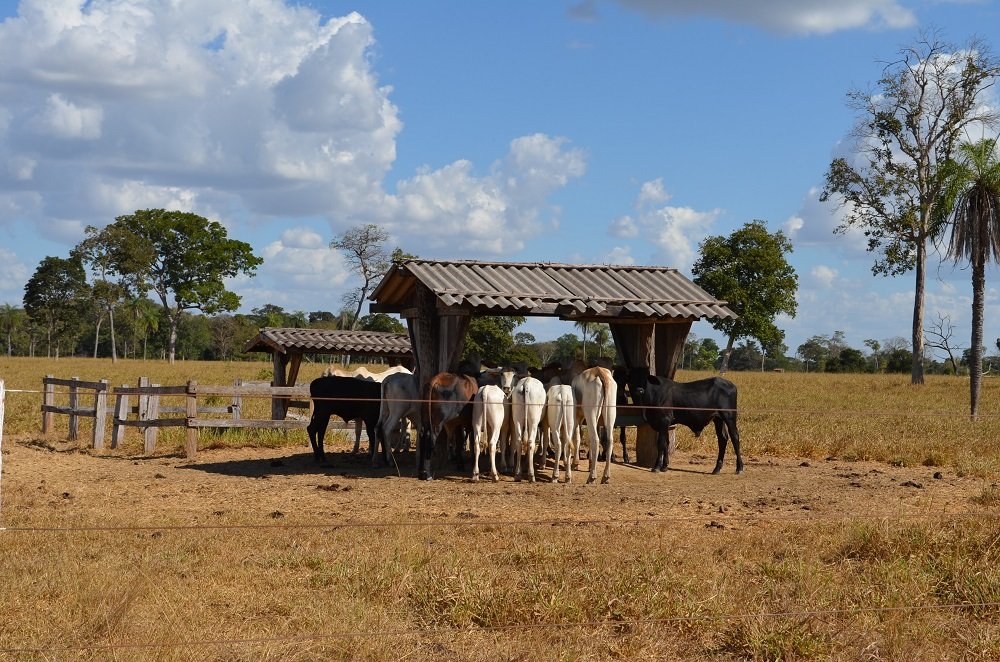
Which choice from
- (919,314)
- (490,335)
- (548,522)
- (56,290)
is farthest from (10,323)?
(548,522)

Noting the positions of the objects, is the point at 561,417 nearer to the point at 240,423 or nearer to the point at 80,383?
the point at 240,423

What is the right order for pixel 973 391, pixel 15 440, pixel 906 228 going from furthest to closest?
pixel 906 228 → pixel 973 391 → pixel 15 440

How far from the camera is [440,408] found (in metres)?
14.7

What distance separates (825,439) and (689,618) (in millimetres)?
13241

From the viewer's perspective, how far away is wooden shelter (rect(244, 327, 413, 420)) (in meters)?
20.8

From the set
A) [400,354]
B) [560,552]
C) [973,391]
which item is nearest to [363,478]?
[560,552]

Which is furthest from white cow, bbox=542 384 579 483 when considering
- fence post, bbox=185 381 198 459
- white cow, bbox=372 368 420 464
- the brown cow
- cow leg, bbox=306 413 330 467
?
fence post, bbox=185 381 198 459

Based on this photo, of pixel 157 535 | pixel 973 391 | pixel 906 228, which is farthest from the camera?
pixel 906 228

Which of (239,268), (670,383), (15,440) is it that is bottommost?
(15,440)

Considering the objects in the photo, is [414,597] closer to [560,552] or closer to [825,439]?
[560,552]

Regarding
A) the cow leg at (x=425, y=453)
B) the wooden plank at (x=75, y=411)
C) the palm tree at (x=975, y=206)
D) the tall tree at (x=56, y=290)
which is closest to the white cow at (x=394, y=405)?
the cow leg at (x=425, y=453)

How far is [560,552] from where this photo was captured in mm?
8672

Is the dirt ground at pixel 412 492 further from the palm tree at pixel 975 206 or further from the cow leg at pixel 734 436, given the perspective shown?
the palm tree at pixel 975 206

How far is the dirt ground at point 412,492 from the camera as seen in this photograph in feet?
36.6
